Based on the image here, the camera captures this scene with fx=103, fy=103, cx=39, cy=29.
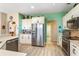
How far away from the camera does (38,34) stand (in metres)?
5.71

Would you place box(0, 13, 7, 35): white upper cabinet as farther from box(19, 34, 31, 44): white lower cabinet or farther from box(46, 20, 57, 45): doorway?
box(46, 20, 57, 45): doorway

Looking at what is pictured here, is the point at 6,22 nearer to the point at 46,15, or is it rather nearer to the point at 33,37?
the point at 33,37

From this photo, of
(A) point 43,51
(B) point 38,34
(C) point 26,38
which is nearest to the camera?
(A) point 43,51

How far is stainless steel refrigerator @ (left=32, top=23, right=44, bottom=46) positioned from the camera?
565 centimetres

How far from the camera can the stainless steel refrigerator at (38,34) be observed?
5.65 metres

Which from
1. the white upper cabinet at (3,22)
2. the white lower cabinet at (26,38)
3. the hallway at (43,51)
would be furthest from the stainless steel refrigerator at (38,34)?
the white upper cabinet at (3,22)

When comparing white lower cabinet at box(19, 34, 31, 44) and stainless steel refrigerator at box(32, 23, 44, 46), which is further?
white lower cabinet at box(19, 34, 31, 44)

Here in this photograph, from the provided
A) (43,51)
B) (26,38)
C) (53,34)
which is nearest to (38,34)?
(26,38)

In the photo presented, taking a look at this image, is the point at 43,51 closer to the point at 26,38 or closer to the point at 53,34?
the point at 26,38

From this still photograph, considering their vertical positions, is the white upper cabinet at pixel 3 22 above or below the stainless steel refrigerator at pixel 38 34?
above

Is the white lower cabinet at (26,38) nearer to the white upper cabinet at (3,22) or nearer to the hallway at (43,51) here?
the white upper cabinet at (3,22)

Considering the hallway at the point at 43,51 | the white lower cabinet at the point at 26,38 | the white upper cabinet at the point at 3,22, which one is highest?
the white upper cabinet at the point at 3,22

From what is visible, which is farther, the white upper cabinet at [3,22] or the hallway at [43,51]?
the white upper cabinet at [3,22]

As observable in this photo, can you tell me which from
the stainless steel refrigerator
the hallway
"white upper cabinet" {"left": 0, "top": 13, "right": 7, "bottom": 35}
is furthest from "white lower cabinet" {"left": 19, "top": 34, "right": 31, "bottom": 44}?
the hallway
